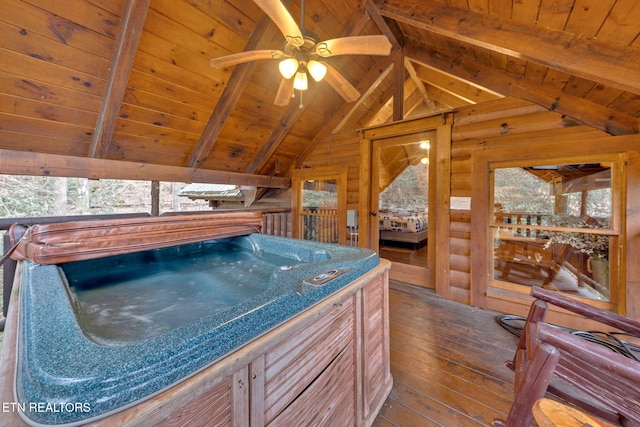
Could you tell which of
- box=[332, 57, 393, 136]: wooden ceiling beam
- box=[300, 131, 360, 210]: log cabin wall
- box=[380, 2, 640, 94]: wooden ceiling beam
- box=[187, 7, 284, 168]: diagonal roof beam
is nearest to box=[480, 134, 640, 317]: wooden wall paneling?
box=[380, 2, 640, 94]: wooden ceiling beam

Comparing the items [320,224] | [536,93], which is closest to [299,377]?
[536,93]

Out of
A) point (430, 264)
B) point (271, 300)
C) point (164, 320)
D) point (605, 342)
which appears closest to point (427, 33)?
point (430, 264)

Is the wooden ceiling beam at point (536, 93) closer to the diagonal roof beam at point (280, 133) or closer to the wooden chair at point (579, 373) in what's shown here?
the diagonal roof beam at point (280, 133)

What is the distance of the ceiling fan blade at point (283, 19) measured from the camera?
5.04 ft

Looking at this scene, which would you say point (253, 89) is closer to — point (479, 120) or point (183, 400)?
point (479, 120)

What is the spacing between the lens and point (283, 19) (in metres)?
1.63

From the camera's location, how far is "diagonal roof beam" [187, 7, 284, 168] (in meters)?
2.59

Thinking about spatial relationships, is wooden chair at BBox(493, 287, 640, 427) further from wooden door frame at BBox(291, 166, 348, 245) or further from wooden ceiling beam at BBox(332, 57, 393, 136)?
wooden ceiling beam at BBox(332, 57, 393, 136)

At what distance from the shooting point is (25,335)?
0.60 meters

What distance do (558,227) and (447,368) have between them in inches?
73.4

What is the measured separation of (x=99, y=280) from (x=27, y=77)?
1.95 meters

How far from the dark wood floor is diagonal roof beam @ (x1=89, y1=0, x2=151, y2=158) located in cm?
344

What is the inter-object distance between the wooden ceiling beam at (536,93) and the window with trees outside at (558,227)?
355 mm

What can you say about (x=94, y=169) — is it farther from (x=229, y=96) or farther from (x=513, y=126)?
(x=513, y=126)
